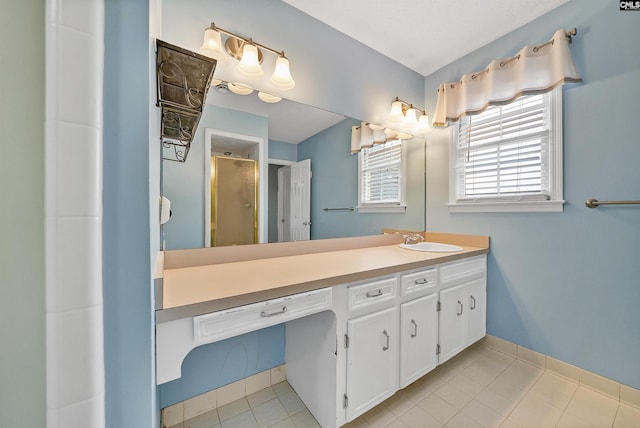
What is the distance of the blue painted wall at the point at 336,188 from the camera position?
5.65 ft

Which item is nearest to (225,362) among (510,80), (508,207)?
(508,207)

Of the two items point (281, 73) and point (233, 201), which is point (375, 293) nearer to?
point (233, 201)

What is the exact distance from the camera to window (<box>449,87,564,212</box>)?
63.6 inches

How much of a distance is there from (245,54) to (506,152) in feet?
6.56

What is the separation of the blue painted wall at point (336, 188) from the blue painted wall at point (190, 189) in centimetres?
57

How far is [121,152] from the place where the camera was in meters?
0.56

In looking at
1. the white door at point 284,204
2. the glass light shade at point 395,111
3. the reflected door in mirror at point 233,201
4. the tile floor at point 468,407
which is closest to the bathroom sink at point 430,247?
the tile floor at point 468,407

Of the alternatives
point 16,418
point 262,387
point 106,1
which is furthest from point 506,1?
point 262,387

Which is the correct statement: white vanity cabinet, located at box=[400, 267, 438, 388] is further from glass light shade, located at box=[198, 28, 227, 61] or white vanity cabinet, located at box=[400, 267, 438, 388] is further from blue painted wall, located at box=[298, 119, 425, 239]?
glass light shade, located at box=[198, 28, 227, 61]

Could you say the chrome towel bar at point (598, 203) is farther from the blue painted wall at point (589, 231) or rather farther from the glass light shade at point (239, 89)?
the glass light shade at point (239, 89)

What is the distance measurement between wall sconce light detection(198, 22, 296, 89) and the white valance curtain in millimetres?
1429

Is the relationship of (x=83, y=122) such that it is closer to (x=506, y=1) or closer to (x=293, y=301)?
(x=293, y=301)

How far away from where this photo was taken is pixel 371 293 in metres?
1.22

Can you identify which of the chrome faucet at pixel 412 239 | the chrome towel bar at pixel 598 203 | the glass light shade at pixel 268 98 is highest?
the glass light shade at pixel 268 98
